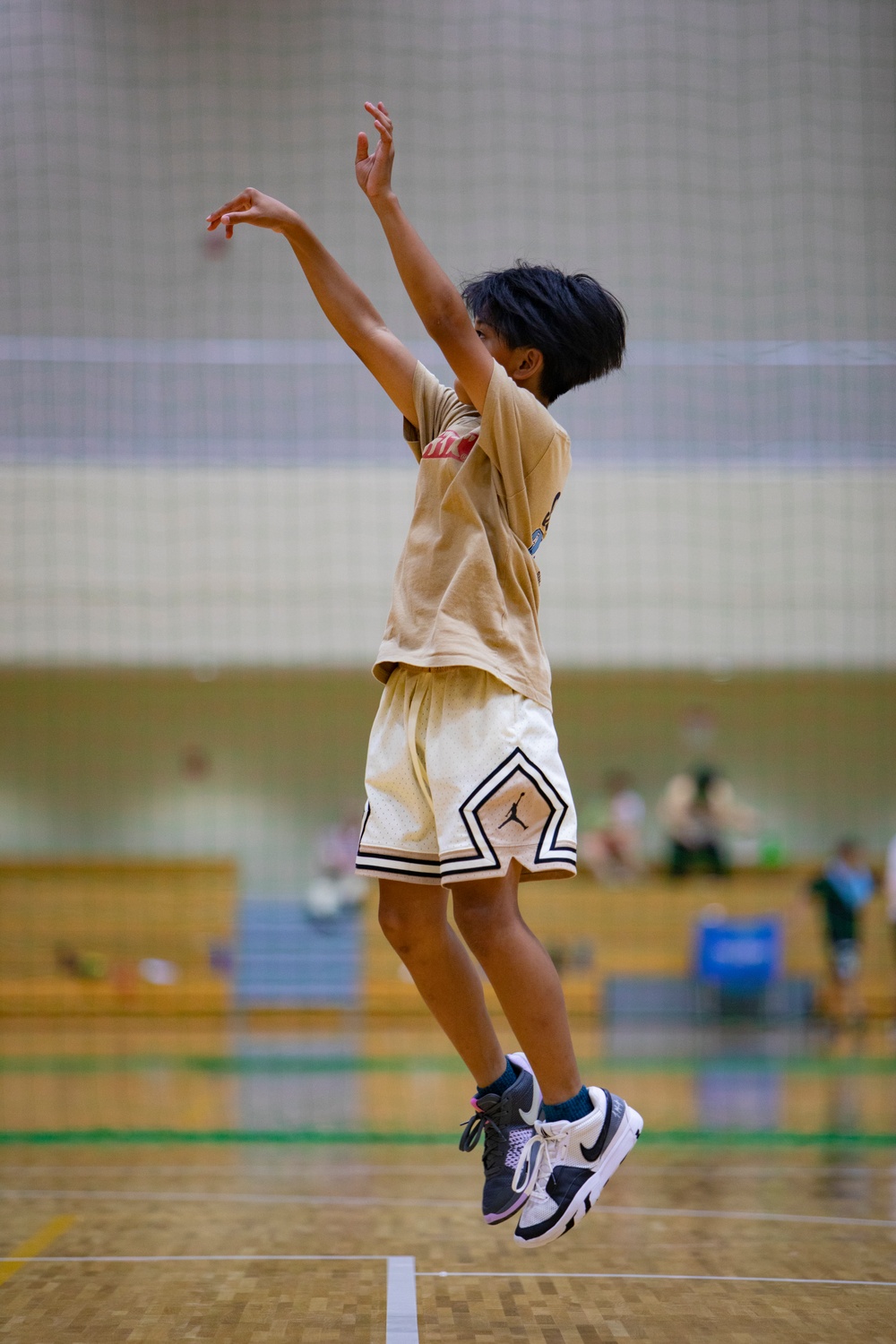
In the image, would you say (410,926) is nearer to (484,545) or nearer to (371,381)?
(484,545)

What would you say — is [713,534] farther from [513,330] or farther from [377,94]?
[513,330]

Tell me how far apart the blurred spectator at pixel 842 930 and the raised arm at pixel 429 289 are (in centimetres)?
769

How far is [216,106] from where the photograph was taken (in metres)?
9.46

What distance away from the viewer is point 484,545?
2.28 meters

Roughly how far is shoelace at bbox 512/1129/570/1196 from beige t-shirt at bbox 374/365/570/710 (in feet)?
2.36

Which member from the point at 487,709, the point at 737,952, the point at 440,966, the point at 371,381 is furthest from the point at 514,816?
the point at 371,381

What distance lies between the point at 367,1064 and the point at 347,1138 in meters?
2.46

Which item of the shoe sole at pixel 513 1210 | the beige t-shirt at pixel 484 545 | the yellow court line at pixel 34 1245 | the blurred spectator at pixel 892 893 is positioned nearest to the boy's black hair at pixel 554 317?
the beige t-shirt at pixel 484 545

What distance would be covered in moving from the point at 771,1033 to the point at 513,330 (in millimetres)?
7720

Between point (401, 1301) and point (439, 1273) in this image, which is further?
point (439, 1273)

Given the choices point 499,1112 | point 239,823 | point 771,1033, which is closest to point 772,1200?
point 499,1112

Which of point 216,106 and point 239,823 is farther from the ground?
point 216,106

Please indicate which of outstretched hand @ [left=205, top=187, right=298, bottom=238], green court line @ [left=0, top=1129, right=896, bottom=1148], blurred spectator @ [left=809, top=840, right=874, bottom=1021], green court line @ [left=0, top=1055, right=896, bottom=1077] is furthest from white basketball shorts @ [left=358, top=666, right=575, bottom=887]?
blurred spectator @ [left=809, top=840, right=874, bottom=1021]

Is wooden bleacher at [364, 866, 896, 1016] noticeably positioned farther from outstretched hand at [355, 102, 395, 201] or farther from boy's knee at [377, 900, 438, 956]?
outstretched hand at [355, 102, 395, 201]
